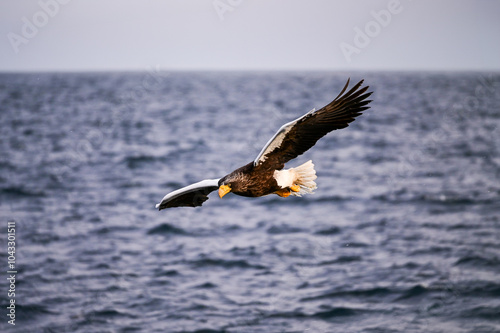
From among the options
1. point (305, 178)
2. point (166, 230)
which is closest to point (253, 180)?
point (305, 178)

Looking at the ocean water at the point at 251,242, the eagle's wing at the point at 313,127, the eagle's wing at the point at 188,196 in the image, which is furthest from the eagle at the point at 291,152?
the ocean water at the point at 251,242

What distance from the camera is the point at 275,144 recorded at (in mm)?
6895

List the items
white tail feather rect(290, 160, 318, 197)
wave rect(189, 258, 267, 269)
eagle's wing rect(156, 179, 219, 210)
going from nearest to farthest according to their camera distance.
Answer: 1. white tail feather rect(290, 160, 318, 197)
2. eagle's wing rect(156, 179, 219, 210)
3. wave rect(189, 258, 267, 269)

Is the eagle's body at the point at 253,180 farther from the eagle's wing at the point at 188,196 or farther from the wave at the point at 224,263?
the wave at the point at 224,263

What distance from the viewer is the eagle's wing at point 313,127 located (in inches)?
274

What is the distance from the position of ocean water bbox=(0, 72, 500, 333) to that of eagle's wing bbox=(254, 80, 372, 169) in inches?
322

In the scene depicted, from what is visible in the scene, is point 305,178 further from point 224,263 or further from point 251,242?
point 251,242

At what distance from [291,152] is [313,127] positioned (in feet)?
1.29

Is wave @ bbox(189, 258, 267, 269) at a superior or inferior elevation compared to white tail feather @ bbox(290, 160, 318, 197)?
inferior

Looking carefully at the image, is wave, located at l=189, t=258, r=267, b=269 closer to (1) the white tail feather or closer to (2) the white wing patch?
(1) the white tail feather

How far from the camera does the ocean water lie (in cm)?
1522

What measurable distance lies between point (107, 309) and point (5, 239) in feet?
23.1

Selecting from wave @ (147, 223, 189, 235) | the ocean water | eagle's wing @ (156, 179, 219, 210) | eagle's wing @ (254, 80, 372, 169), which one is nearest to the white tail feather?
eagle's wing @ (254, 80, 372, 169)

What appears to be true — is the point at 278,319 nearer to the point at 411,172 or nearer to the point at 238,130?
the point at 411,172
